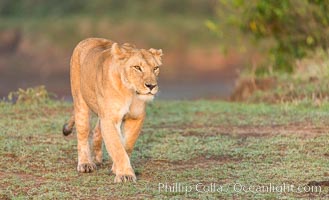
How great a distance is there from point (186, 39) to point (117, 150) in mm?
19049

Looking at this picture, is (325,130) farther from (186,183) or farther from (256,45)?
(256,45)

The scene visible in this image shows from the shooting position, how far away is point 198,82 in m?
21.8

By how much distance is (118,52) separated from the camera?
7.51m

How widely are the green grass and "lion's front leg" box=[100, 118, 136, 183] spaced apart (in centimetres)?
11

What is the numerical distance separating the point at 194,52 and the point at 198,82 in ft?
12.3

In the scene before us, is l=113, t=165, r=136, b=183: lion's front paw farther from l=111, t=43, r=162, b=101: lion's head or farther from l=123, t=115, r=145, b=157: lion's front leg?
l=111, t=43, r=162, b=101: lion's head

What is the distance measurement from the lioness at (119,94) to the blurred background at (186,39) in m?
5.04

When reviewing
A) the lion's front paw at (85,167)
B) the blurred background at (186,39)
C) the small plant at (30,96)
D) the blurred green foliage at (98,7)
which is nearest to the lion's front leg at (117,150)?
the lion's front paw at (85,167)

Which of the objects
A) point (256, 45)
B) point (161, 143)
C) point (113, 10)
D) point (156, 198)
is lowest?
point (156, 198)

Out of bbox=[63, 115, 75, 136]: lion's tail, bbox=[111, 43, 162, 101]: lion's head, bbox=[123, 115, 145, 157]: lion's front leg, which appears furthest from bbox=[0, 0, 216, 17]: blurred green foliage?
bbox=[111, 43, 162, 101]: lion's head

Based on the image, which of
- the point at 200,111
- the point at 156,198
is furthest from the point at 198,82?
the point at 156,198

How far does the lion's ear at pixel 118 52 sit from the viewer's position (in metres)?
7.48

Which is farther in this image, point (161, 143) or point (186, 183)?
point (161, 143)

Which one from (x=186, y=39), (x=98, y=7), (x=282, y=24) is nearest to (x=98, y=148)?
(x=282, y=24)
